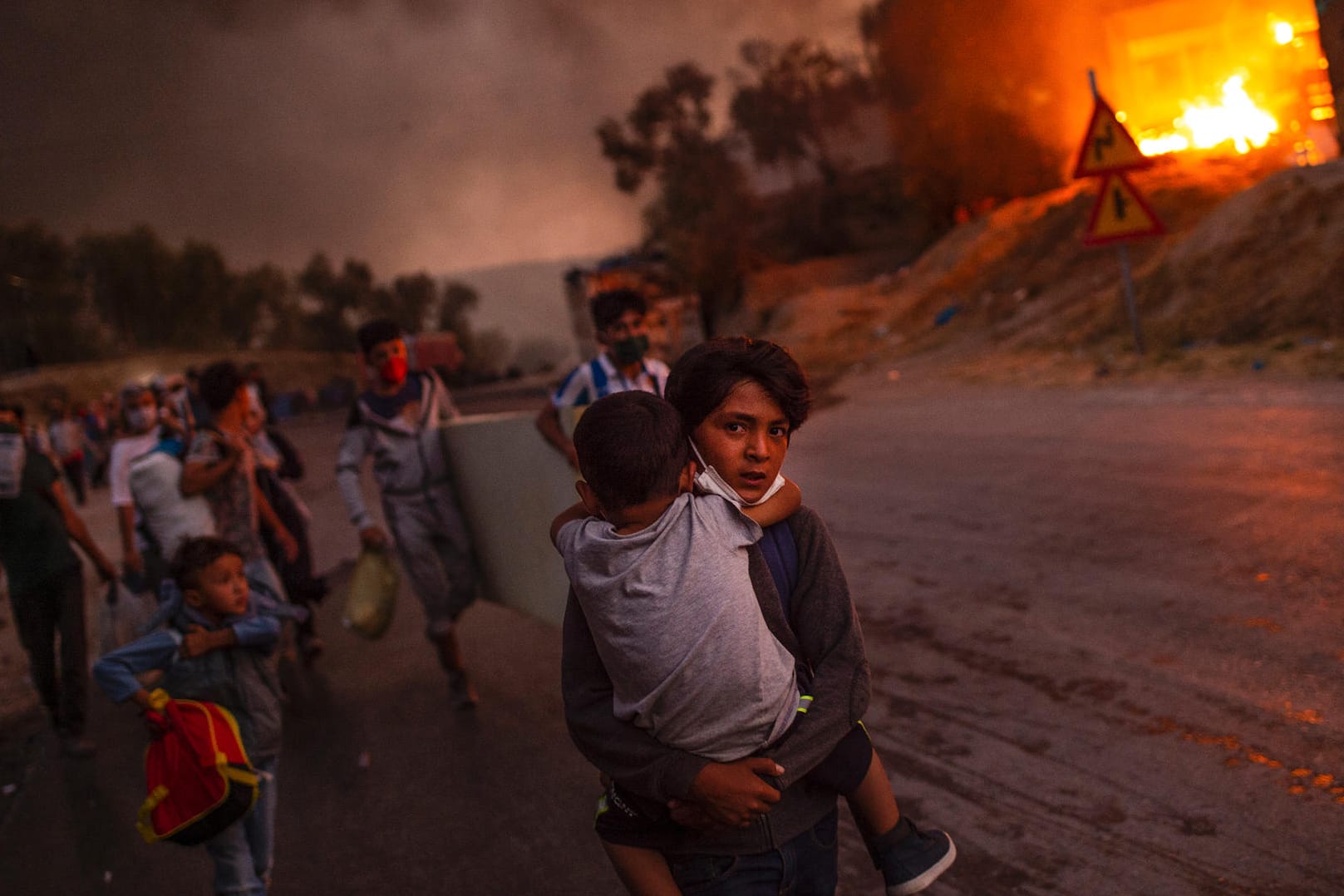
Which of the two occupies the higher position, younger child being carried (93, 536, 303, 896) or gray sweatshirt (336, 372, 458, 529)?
gray sweatshirt (336, 372, 458, 529)

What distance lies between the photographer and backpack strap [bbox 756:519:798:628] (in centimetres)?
205

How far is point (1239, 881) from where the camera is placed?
280cm

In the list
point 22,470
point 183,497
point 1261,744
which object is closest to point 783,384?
point 1261,744

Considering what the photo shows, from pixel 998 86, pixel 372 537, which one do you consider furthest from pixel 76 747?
pixel 998 86

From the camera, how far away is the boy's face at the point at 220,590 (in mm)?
3508

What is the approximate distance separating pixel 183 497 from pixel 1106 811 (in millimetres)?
4568

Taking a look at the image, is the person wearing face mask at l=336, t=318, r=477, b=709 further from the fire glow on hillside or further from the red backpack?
the fire glow on hillside

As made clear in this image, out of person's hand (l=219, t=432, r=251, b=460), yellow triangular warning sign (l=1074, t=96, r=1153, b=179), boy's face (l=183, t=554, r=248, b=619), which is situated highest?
yellow triangular warning sign (l=1074, t=96, r=1153, b=179)

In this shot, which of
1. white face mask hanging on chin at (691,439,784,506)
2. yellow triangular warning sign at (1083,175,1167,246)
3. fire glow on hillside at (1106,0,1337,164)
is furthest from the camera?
fire glow on hillside at (1106,0,1337,164)

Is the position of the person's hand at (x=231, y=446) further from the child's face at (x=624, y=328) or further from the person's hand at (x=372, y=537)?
the child's face at (x=624, y=328)

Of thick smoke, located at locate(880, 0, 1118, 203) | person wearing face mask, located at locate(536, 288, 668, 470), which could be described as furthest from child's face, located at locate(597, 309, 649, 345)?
thick smoke, located at locate(880, 0, 1118, 203)

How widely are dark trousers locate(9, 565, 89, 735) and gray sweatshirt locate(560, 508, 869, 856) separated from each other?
509cm

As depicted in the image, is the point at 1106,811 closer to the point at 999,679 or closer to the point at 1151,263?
the point at 999,679

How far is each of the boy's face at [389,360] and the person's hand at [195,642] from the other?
2.17m
